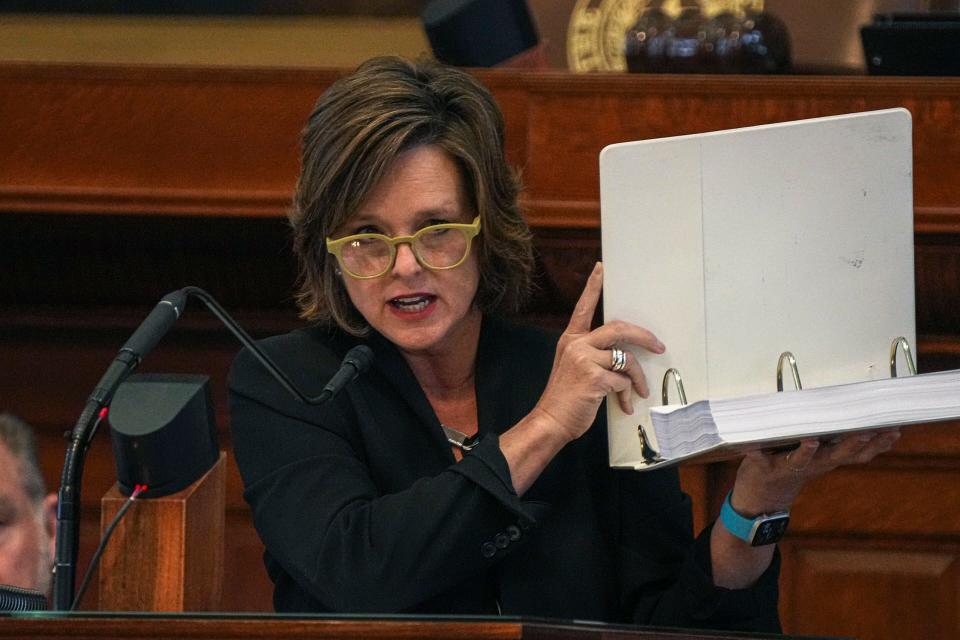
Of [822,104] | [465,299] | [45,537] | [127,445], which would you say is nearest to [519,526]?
[465,299]

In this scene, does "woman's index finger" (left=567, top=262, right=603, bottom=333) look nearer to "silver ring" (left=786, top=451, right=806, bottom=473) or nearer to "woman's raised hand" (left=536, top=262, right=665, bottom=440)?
"woman's raised hand" (left=536, top=262, right=665, bottom=440)

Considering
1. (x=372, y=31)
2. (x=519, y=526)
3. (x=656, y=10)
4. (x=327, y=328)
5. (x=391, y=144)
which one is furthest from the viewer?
(x=372, y=31)

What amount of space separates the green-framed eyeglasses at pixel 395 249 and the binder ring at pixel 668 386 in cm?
33

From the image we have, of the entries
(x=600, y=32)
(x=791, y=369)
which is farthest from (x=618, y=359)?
(x=600, y=32)

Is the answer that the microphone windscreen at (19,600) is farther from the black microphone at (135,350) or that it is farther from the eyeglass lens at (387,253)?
the eyeglass lens at (387,253)

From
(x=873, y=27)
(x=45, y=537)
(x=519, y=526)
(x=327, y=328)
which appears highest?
(x=873, y=27)

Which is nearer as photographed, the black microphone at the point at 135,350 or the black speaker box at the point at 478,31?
the black microphone at the point at 135,350

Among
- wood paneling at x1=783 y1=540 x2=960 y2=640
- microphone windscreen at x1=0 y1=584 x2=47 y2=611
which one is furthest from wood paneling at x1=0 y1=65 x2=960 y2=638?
microphone windscreen at x1=0 y1=584 x2=47 y2=611

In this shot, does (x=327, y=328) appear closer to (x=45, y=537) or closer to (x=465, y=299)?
(x=465, y=299)

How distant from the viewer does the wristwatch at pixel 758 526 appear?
1.62 meters

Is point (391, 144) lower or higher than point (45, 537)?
higher

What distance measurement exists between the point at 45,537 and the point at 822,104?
4.33ft

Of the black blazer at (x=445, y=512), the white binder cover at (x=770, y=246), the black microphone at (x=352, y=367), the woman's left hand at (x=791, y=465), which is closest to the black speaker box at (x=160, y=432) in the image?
the black microphone at (x=352, y=367)

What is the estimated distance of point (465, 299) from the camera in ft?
5.72
